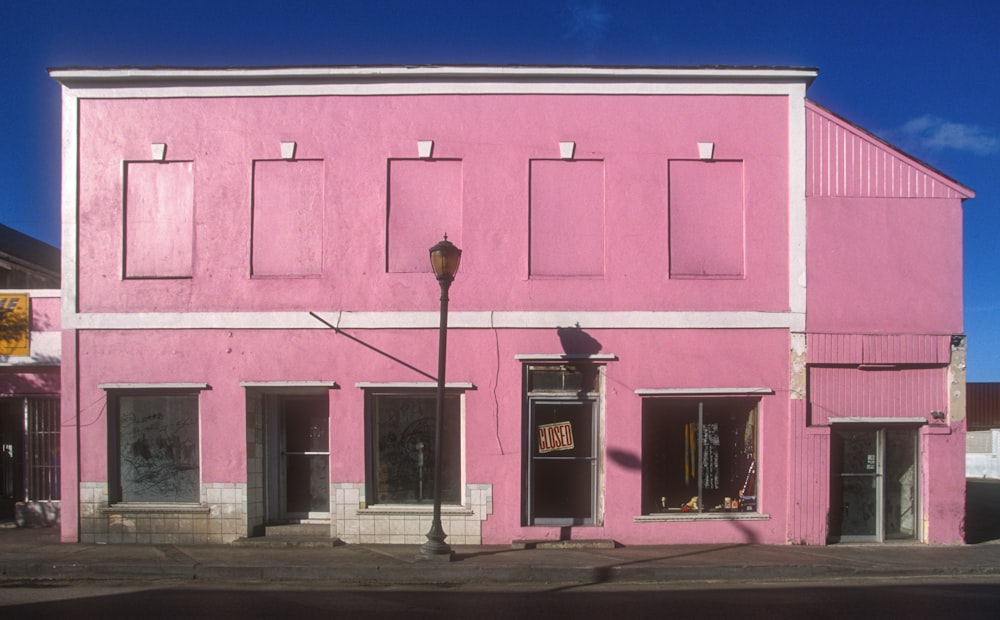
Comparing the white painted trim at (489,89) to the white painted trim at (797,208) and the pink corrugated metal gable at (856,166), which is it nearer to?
the white painted trim at (797,208)

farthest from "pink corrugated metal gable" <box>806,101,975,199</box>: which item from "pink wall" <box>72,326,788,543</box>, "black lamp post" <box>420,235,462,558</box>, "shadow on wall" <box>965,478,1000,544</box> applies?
"black lamp post" <box>420,235,462,558</box>

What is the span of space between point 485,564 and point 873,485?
6122mm

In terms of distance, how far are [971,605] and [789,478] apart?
3716 millimetres

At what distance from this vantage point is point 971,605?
9.38 meters

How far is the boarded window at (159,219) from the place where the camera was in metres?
13.2

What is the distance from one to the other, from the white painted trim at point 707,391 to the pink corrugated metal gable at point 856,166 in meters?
3.04

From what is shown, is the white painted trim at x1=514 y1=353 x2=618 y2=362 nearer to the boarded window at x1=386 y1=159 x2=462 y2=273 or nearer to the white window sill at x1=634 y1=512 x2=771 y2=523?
the boarded window at x1=386 y1=159 x2=462 y2=273

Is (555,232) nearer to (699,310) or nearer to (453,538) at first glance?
(699,310)

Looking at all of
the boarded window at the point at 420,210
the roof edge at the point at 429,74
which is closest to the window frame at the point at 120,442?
the boarded window at the point at 420,210

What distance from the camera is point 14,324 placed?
562 inches

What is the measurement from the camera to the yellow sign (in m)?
14.2

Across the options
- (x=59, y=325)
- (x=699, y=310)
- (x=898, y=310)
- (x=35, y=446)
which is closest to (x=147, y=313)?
(x=59, y=325)

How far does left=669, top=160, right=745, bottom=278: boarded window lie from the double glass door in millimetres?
3130

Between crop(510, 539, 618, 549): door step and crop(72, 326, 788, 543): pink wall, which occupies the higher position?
crop(72, 326, 788, 543): pink wall
